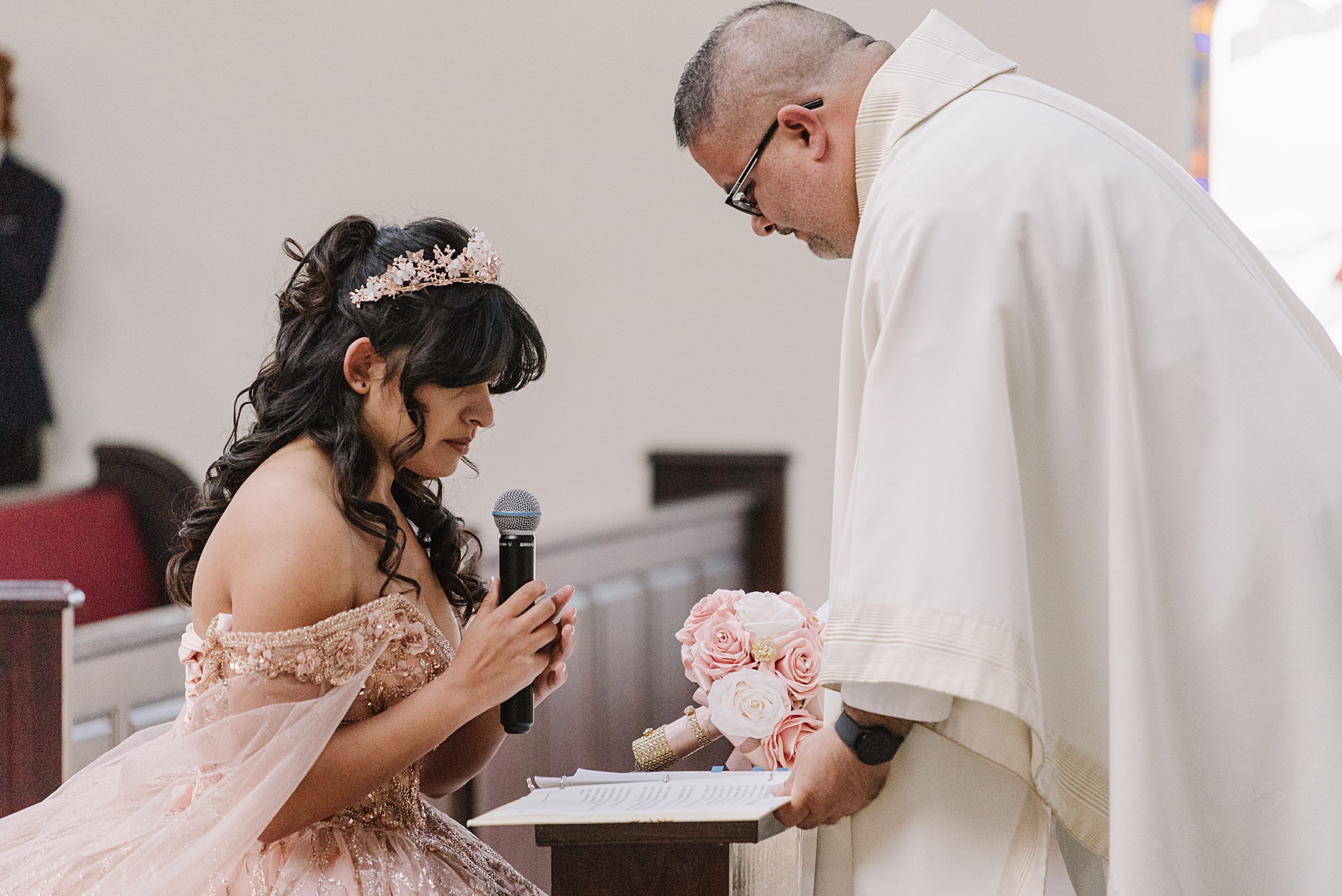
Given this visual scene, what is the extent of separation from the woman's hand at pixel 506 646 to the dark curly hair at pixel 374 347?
19 centimetres

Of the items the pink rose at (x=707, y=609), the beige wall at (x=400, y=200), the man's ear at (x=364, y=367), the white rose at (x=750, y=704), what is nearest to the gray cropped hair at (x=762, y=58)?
the man's ear at (x=364, y=367)

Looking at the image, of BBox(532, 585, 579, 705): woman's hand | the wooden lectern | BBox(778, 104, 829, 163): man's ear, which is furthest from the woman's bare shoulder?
BBox(778, 104, 829, 163): man's ear

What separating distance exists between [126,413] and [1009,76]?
199 inches

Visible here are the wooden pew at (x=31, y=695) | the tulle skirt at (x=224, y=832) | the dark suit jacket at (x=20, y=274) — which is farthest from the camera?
the dark suit jacket at (x=20, y=274)

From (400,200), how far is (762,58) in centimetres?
423

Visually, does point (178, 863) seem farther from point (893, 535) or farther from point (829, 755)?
point (893, 535)

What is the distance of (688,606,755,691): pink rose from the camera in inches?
76.4

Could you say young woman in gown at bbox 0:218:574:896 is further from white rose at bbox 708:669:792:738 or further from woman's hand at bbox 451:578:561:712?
white rose at bbox 708:669:792:738

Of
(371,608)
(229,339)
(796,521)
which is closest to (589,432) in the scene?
(796,521)

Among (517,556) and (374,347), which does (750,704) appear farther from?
(374,347)

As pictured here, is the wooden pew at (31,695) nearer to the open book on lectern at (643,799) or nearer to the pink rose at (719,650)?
the open book on lectern at (643,799)

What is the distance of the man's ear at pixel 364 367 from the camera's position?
191 centimetres

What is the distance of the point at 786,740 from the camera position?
190 cm

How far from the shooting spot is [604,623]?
394 cm
